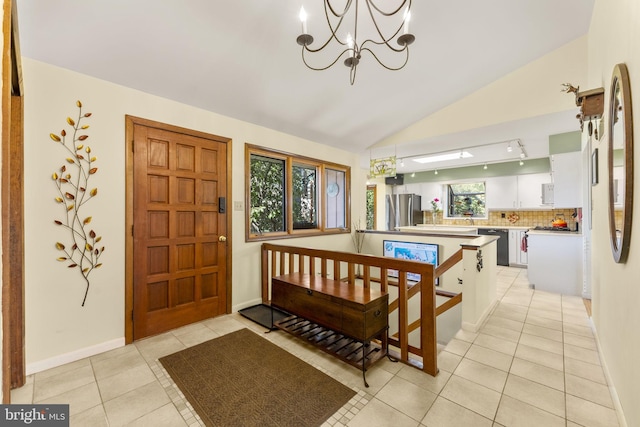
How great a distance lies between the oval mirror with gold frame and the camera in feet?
4.36

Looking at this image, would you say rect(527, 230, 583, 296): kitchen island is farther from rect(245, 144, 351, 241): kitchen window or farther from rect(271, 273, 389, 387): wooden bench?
rect(271, 273, 389, 387): wooden bench

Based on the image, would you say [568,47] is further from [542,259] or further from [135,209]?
[135,209]

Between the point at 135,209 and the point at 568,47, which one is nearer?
the point at 135,209

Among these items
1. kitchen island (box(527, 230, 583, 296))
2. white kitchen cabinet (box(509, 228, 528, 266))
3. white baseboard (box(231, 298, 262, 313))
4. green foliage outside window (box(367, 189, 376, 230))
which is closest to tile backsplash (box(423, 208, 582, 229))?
white kitchen cabinet (box(509, 228, 528, 266))

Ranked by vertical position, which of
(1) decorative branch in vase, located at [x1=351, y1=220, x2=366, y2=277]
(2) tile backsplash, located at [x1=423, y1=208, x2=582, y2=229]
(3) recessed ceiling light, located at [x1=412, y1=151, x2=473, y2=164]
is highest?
(3) recessed ceiling light, located at [x1=412, y1=151, x2=473, y2=164]

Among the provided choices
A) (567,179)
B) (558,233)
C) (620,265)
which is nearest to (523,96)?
(567,179)

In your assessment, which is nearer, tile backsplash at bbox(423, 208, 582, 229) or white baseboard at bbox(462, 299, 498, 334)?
white baseboard at bbox(462, 299, 498, 334)

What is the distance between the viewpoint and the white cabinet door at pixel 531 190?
5870 mm

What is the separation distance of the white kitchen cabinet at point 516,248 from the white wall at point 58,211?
22.0 ft

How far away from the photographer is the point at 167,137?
277 centimetres

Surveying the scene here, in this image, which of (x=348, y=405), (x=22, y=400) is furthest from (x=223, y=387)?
(x=22, y=400)

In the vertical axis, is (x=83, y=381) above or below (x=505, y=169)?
below

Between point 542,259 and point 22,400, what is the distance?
20.0 feet

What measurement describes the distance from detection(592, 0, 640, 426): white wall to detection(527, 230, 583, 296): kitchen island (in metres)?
1.94
